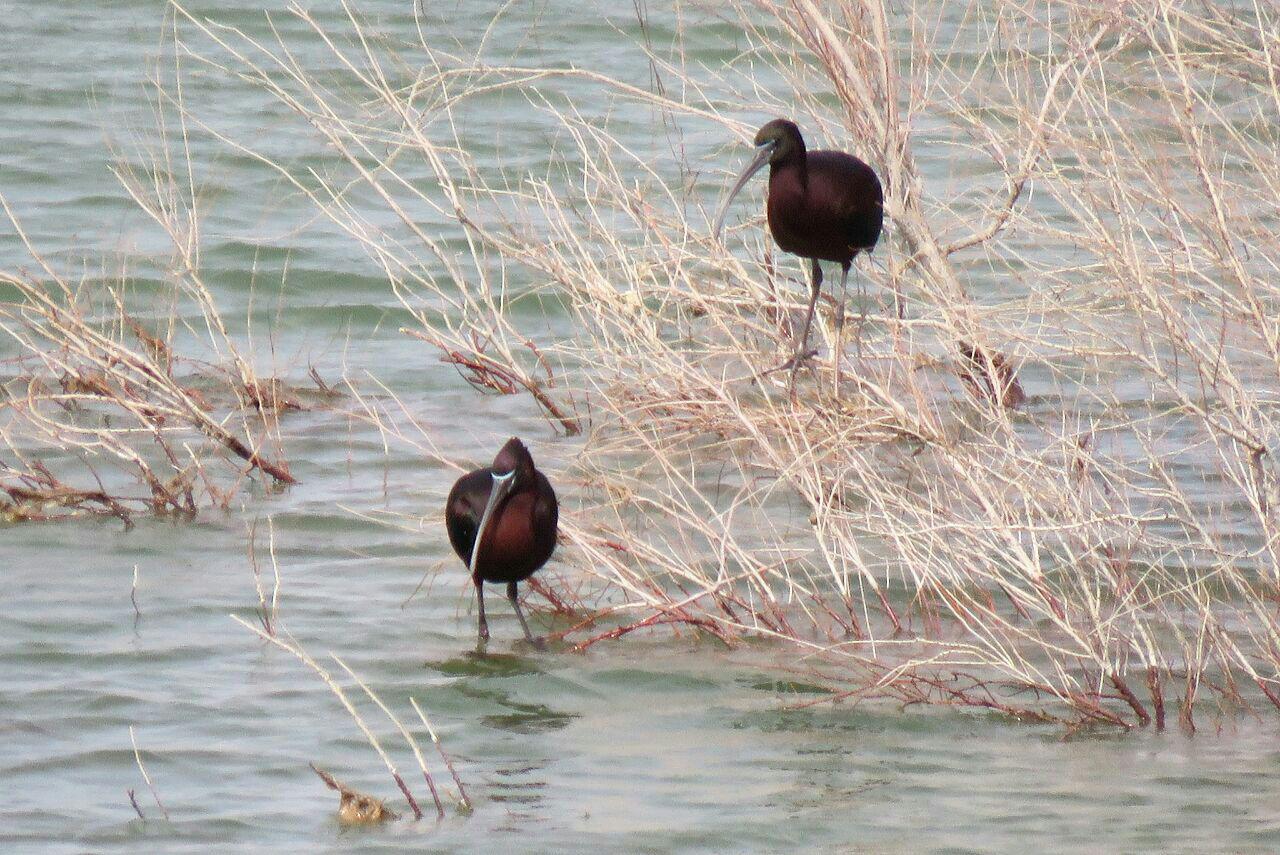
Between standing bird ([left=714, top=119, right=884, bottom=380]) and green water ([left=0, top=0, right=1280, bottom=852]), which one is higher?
standing bird ([left=714, top=119, right=884, bottom=380])

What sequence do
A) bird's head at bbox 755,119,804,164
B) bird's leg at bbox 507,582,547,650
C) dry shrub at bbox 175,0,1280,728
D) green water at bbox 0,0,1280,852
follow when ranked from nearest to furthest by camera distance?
1. green water at bbox 0,0,1280,852
2. dry shrub at bbox 175,0,1280,728
3. bird's head at bbox 755,119,804,164
4. bird's leg at bbox 507,582,547,650

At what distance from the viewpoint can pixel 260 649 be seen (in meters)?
6.95

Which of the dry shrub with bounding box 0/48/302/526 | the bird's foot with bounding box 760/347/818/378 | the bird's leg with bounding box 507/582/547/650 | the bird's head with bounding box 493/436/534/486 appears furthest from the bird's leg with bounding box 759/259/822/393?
the dry shrub with bounding box 0/48/302/526

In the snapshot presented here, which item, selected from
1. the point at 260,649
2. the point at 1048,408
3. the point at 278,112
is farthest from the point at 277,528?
the point at 278,112

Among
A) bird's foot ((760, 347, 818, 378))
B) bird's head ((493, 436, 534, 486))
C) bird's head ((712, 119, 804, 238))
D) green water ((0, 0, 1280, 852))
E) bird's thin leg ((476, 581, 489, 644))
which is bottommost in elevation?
green water ((0, 0, 1280, 852))

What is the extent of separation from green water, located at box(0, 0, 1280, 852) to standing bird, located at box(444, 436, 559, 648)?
311mm

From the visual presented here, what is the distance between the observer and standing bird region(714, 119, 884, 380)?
6.67 meters

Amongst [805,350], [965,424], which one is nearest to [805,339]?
[805,350]

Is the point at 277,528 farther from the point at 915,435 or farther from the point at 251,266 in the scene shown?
the point at 251,266

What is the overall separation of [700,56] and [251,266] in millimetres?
5874

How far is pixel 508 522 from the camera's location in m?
6.80

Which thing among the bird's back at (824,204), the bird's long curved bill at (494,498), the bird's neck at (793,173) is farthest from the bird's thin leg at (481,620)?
the bird's neck at (793,173)

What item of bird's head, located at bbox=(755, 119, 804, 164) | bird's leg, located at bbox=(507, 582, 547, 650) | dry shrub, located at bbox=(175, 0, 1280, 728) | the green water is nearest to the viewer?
the green water

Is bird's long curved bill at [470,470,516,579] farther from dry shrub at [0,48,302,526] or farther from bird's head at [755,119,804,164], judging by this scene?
dry shrub at [0,48,302,526]
